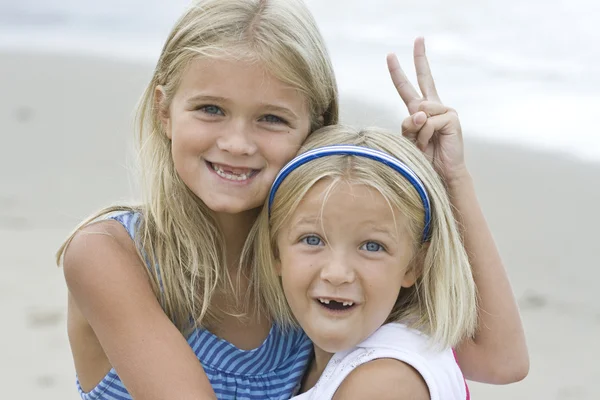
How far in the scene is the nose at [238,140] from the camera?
2771 mm

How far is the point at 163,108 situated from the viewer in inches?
118

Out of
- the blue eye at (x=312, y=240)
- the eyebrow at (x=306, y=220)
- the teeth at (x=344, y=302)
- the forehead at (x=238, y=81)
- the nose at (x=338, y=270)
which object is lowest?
the teeth at (x=344, y=302)

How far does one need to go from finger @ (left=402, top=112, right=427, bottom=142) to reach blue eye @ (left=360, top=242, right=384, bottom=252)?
44cm

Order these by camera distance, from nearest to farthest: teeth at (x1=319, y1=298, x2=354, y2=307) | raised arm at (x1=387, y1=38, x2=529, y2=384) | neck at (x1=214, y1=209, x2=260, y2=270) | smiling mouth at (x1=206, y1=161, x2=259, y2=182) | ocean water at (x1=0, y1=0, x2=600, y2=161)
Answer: teeth at (x1=319, y1=298, x2=354, y2=307), smiling mouth at (x1=206, y1=161, x2=259, y2=182), raised arm at (x1=387, y1=38, x2=529, y2=384), neck at (x1=214, y1=209, x2=260, y2=270), ocean water at (x1=0, y1=0, x2=600, y2=161)

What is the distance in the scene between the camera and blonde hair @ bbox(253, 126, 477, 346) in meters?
2.60

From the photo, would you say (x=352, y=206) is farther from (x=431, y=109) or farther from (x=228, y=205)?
(x=431, y=109)

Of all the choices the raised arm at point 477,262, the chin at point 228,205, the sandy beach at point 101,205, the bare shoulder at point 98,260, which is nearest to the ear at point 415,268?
the raised arm at point 477,262

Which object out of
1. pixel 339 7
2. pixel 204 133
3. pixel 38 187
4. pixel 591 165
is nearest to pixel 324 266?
pixel 204 133

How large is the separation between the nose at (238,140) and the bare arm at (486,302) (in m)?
0.61

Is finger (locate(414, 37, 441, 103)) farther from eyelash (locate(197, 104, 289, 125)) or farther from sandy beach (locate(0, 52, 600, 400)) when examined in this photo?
sandy beach (locate(0, 52, 600, 400))

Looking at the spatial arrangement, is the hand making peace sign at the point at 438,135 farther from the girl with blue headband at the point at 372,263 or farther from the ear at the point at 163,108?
the ear at the point at 163,108

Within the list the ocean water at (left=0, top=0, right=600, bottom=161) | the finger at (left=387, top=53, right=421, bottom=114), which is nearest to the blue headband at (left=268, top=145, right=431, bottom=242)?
the finger at (left=387, top=53, right=421, bottom=114)

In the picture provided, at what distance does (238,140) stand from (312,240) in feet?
1.16

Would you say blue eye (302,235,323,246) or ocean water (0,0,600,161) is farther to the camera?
ocean water (0,0,600,161)
